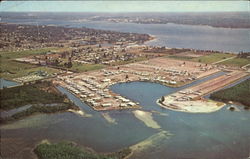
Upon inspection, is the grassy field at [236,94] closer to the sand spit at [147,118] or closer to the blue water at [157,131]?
the blue water at [157,131]

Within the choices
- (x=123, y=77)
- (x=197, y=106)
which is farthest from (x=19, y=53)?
(x=197, y=106)

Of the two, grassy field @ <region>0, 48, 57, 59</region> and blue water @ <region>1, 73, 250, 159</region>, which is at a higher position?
grassy field @ <region>0, 48, 57, 59</region>

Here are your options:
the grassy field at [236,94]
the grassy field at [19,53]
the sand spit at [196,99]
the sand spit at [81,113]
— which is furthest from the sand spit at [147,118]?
the grassy field at [19,53]

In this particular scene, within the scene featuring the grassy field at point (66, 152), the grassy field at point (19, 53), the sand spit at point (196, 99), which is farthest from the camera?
the grassy field at point (19, 53)

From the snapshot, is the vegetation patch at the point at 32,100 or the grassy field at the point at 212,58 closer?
the vegetation patch at the point at 32,100

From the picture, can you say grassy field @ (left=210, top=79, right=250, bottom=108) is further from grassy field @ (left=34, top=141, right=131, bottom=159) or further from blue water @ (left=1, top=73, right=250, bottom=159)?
grassy field @ (left=34, top=141, right=131, bottom=159)

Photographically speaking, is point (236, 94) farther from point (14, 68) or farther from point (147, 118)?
point (14, 68)

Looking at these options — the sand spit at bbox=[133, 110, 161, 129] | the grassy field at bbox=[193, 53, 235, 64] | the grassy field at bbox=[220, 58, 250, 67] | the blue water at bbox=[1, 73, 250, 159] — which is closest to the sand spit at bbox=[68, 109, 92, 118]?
the blue water at bbox=[1, 73, 250, 159]

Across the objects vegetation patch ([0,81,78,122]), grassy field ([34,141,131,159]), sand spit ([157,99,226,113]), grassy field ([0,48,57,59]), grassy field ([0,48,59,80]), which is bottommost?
grassy field ([34,141,131,159])

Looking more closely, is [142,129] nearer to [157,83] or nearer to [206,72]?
[157,83]
